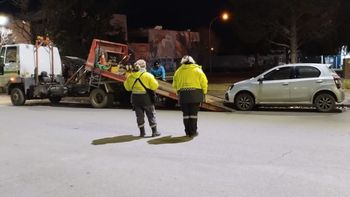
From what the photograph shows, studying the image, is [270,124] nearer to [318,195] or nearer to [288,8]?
[318,195]

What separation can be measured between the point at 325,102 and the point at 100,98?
8252 millimetres

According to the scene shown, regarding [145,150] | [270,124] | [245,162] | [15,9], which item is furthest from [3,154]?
[15,9]

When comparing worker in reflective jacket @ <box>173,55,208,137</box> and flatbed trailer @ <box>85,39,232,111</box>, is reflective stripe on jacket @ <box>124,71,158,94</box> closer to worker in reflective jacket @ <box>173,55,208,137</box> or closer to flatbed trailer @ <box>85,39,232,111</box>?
worker in reflective jacket @ <box>173,55,208,137</box>

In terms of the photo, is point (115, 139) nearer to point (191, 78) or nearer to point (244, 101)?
point (191, 78)

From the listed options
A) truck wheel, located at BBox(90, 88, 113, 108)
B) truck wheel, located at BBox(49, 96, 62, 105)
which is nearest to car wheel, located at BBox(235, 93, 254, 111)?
truck wheel, located at BBox(90, 88, 113, 108)

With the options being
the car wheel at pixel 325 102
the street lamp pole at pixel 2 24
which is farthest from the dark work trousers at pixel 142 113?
the street lamp pole at pixel 2 24

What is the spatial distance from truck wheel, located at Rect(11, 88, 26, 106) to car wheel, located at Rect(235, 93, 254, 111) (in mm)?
8823

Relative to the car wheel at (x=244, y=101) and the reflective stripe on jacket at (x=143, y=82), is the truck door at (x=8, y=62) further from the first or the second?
the reflective stripe on jacket at (x=143, y=82)

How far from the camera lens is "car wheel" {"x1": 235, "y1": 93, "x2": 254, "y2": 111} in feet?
55.6

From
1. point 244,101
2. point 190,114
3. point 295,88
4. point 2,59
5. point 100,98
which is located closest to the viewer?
point 190,114

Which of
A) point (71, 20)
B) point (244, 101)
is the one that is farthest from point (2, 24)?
point (244, 101)

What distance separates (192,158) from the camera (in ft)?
28.2

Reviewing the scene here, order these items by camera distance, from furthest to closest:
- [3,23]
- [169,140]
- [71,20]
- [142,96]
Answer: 1. [3,23]
2. [71,20]
3. [142,96]
4. [169,140]

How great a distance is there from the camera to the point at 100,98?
63.5 ft
